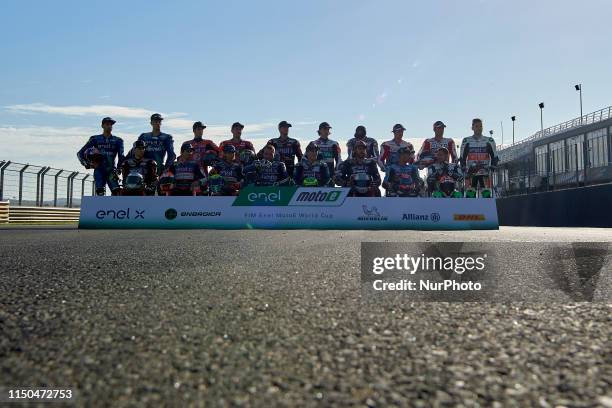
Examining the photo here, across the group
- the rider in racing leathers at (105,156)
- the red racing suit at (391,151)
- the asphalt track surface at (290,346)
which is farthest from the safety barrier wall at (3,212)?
the asphalt track surface at (290,346)

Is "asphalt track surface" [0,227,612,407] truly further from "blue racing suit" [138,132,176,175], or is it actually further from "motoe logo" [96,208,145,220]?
"blue racing suit" [138,132,176,175]

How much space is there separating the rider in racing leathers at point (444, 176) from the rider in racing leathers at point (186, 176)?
5.62 metres

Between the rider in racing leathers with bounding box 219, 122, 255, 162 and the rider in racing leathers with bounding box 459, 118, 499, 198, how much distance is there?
17.4ft

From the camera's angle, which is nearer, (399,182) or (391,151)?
(399,182)

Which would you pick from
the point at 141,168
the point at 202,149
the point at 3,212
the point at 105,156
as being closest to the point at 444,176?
the point at 202,149

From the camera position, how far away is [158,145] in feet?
42.6

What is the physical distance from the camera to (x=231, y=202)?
40.0 ft

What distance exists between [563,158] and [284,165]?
35869mm

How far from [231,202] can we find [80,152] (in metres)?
3.86

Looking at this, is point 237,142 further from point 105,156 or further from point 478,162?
point 478,162

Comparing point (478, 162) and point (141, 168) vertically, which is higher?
point (478, 162)

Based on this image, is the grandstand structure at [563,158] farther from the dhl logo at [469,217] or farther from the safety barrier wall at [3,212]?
the safety barrier wall at [3,212]

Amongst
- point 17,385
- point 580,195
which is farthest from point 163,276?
point 580,195

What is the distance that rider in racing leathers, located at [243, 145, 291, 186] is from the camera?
12.7 metres
